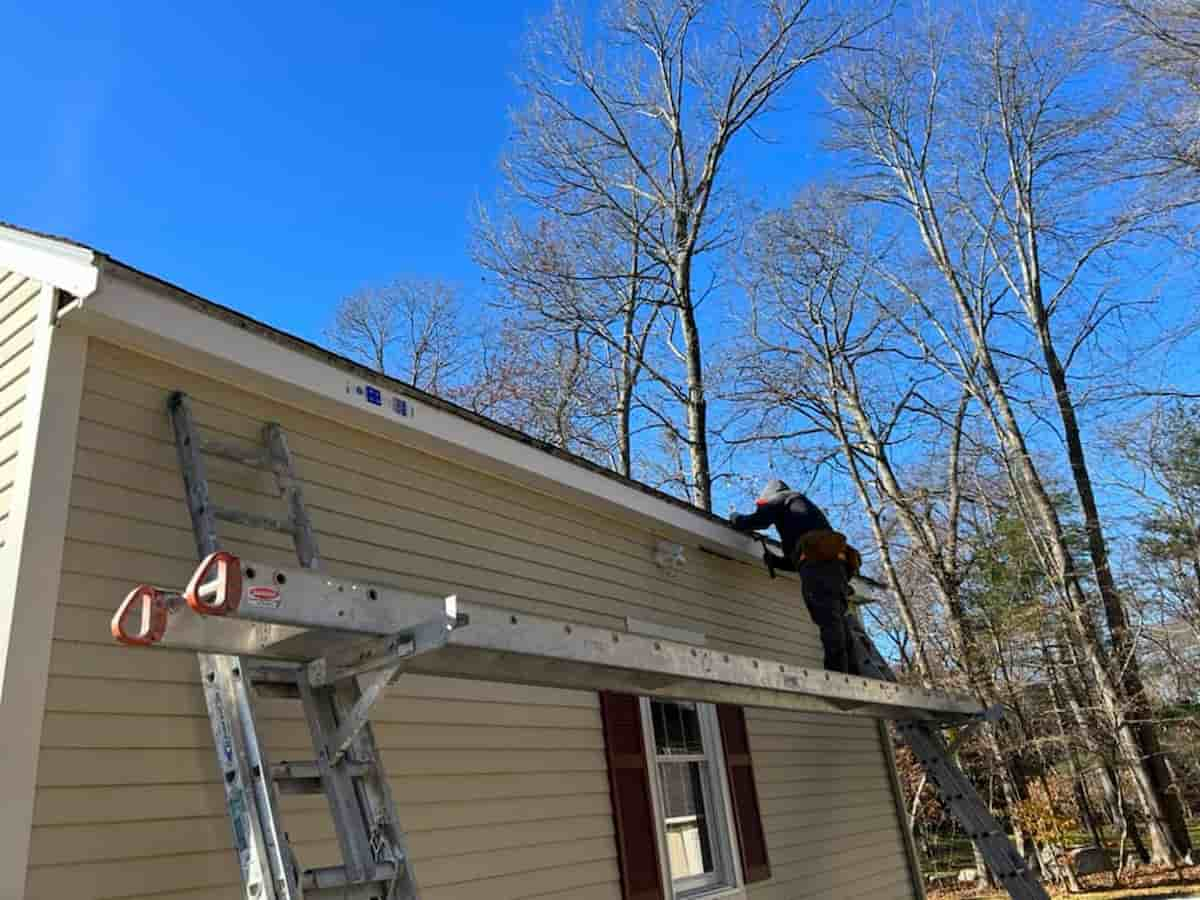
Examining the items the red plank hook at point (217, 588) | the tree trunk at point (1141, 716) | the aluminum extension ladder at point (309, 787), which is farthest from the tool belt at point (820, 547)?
the tree trunk at point (1141, 716)

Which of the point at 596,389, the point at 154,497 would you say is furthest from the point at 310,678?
the point at 596,389

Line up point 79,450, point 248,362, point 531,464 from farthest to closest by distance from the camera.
Answer: point 531,464
point 248,362
point 79,450

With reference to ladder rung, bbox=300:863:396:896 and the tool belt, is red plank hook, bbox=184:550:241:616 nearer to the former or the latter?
ladder rung, bbox=300:863:396:896

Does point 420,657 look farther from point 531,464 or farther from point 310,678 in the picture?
point 531,464

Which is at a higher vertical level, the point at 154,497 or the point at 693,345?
the point at 693,345

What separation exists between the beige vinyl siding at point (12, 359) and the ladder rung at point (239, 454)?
0.66m

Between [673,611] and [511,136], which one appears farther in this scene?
[511,136]

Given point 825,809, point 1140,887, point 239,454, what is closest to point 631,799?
point 825,809

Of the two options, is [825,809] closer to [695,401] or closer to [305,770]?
[305,770]

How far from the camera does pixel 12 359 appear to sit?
357cm

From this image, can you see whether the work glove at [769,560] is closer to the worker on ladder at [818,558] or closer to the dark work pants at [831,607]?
the worker on ladder at [818,558]

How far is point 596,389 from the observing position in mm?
18344

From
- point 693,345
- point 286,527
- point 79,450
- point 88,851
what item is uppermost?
point 693,345

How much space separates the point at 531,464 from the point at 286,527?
1.94m
